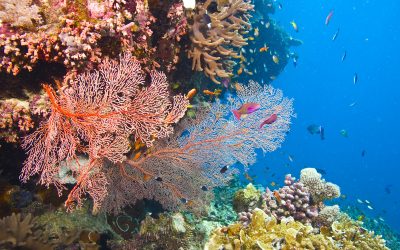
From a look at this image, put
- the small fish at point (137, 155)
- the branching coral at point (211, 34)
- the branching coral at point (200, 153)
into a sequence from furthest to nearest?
1. the branching coral at point (200, 153)
2. the branching coral at point (211, 34)
3. the small fish at point (137, 155)

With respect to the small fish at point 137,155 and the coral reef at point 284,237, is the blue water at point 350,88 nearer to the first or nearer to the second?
the coral reef at point 284,237

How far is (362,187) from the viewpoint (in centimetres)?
8731

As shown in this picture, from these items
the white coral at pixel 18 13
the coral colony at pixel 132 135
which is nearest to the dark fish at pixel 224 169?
the coral colony at pixel 132 135

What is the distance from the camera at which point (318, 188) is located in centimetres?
545

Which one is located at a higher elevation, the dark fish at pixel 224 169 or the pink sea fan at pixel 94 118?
the dark fish at pixel 224 169

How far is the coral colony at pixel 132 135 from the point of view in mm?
3068

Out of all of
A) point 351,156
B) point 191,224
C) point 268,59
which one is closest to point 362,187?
point 351,156

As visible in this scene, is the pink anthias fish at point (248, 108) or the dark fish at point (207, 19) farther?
the pink anthias fish at point (248, 108)

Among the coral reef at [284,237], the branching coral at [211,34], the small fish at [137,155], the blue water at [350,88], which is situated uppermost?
the blue water at [350,88]

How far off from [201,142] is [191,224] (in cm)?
189

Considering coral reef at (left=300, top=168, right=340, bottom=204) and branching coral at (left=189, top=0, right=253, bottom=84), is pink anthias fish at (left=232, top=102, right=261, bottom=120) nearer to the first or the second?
branching coral at (left=189, top=0, right=253, bottom=84)

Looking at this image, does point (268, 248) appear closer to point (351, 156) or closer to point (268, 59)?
point (268, 59)

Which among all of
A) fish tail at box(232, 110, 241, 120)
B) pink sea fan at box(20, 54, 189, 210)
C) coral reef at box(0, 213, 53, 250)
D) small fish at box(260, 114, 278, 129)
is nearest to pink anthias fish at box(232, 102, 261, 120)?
fish tail at box(232, 110, 241, 120)

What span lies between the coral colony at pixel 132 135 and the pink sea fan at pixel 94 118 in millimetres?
17
